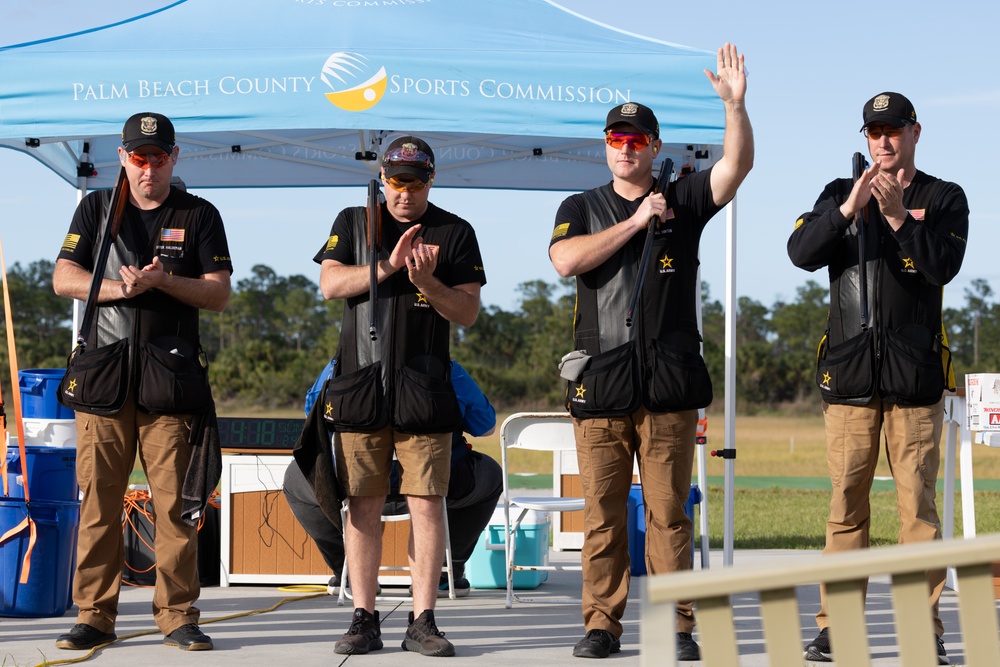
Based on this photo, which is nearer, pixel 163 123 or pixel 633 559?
pixel 163 123

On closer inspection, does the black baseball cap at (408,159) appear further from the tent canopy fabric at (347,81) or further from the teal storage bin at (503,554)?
the teal storage bin at (503,554)

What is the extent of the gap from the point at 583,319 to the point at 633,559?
9.79 ft

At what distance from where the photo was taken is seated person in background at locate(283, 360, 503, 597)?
20.0 ft

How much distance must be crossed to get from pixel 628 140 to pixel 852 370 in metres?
1.26

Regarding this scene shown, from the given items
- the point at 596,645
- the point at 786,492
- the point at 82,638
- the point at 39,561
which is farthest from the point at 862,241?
the point at 786,492

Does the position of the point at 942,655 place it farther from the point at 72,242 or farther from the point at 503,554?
the point at 72,242

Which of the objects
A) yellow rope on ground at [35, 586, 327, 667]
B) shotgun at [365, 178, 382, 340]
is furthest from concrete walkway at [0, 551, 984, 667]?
shotgun at [365, 178, 382, 340]

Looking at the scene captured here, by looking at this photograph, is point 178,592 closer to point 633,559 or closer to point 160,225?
point 160,225

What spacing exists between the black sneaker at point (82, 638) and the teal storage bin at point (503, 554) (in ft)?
7.88

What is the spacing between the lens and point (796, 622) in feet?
5.27

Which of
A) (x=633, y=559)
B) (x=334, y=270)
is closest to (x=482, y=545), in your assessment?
(x=633, y=559)

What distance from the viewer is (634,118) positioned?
4.71 m

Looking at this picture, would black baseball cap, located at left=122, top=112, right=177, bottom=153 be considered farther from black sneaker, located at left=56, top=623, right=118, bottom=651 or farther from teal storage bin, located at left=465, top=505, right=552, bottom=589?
teal storage bin, located at left=465, top=505, right=552, bottom=589

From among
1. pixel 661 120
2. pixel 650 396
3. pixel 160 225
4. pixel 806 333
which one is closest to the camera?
pixel 650 396
